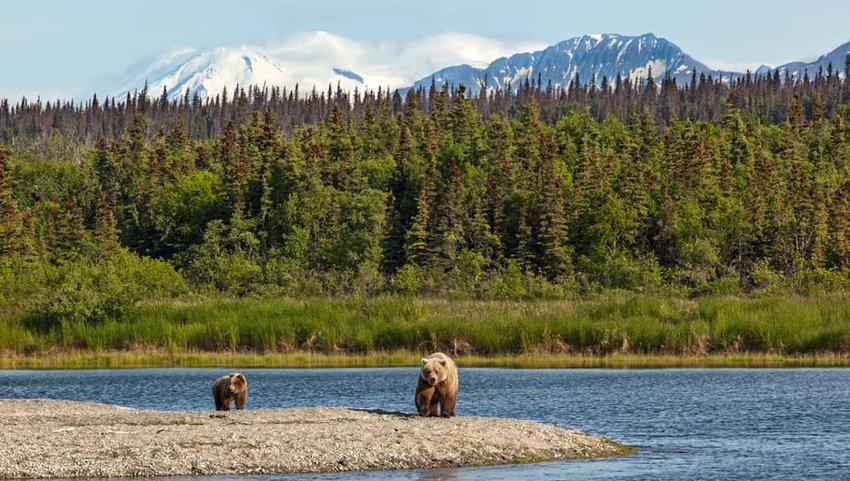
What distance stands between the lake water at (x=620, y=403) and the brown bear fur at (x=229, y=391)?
561 cm

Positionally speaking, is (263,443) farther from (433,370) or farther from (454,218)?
(454,218)

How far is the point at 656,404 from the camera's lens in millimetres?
39469

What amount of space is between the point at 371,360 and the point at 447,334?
3.50 m

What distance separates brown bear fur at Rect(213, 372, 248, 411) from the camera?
3284 centimetres

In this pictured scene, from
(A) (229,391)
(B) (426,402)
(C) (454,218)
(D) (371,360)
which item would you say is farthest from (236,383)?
(C) (454,218)

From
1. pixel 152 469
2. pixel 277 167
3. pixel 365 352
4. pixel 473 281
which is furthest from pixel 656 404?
pixel 277 167

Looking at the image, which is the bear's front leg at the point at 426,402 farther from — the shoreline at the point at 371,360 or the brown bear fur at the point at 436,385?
the shoreline at the point at 371,360

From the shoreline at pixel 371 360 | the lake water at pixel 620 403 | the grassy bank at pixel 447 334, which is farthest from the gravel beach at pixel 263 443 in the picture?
the grassy bank at pixel 447 334

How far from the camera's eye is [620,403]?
131 feet

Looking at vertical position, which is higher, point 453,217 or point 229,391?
point 453,217

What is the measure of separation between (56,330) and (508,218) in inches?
2510

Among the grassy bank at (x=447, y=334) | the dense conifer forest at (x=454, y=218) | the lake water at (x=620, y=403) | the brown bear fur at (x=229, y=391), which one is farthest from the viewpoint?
the dense conifer forest at (x=454, y=218)

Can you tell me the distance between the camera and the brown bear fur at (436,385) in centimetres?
2867

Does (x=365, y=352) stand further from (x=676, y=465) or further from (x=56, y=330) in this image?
(x=676, y=465)
